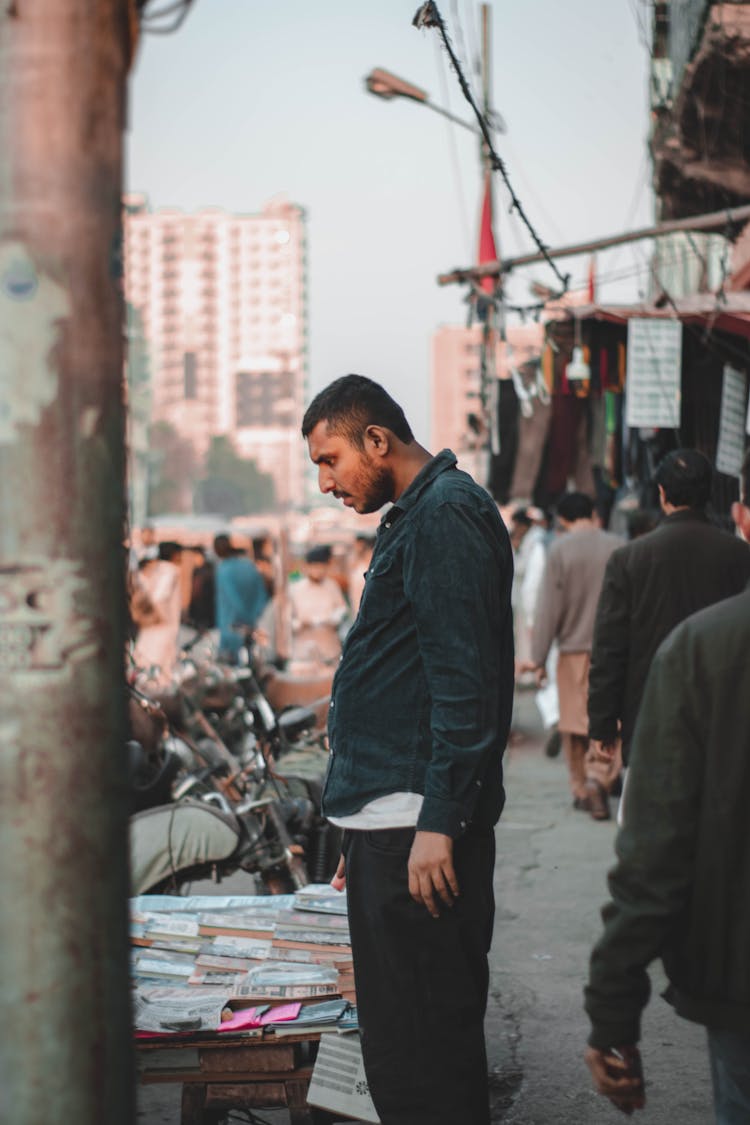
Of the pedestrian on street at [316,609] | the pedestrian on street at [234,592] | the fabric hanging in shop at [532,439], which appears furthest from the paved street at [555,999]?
the pedestrian on street at [234,592]

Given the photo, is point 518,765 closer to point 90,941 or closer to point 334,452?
point 334,452

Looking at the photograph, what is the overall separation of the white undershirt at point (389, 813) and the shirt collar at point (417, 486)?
2.04 feet

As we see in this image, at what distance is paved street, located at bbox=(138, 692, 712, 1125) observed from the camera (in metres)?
4.70

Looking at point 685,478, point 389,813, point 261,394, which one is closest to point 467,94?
point 685,478

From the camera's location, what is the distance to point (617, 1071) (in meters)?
2.35

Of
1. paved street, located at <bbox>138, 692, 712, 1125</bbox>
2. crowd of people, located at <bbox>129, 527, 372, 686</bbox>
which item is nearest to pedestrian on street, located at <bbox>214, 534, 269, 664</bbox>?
crowd of people, located at <bbox>129, 527, 372, 686</bbox>

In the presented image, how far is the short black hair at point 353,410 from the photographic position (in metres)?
3.23

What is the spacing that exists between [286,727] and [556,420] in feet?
23.0

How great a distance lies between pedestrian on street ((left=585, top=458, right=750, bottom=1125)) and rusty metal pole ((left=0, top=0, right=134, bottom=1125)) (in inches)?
32.2

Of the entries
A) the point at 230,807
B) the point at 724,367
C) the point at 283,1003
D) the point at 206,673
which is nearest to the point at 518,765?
the point at 206,673

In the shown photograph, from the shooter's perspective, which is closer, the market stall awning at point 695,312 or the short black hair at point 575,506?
the market stall awning at point 695,312

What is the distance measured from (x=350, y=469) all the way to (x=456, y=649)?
512mm

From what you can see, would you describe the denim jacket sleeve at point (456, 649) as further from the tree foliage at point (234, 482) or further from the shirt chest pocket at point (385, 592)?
the tree foliage at point (234, 482)

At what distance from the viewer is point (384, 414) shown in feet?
10.7
